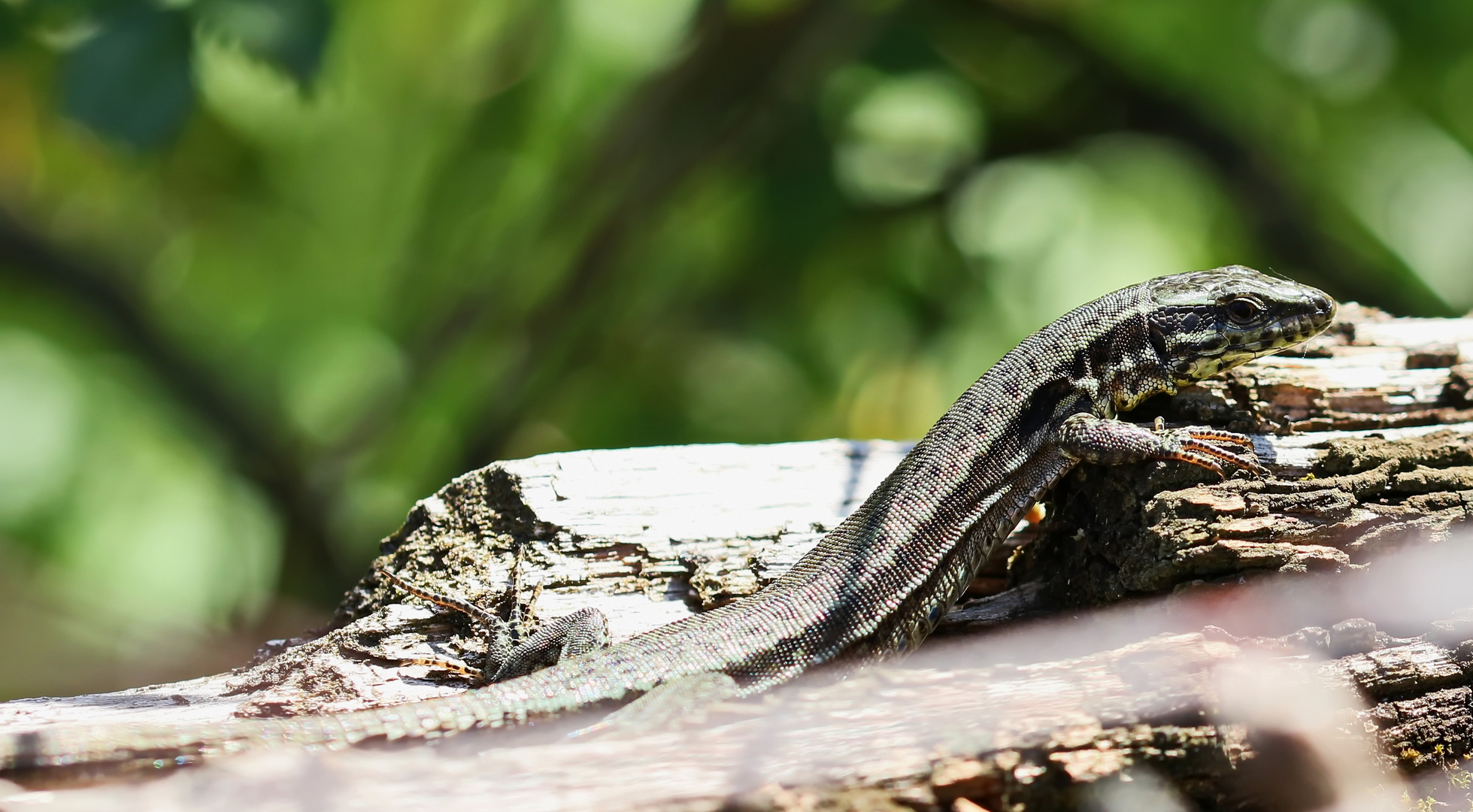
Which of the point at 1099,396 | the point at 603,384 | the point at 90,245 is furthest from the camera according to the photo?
the point at 603,384

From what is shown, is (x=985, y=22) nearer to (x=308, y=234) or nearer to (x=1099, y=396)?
(x=1099, y=396)

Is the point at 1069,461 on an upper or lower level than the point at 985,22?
lower

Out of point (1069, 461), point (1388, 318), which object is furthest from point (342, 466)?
point (1388, 318)

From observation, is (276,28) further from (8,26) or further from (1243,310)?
(1243,310)

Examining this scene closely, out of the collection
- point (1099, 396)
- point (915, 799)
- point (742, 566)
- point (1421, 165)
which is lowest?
point (915, 799)

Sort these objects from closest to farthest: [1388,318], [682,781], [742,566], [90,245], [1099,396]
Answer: [682,781], [742,566], [1099,396], [1388,318], [90,245]
